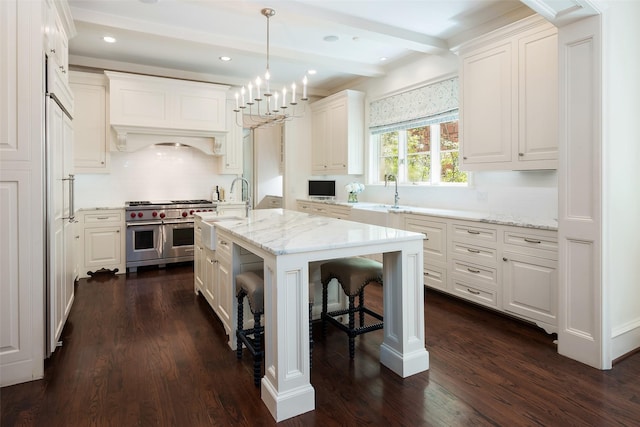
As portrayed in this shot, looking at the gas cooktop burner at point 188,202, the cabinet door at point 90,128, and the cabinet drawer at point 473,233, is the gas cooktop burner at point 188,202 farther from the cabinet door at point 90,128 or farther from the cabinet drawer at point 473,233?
the cabinet drawer at point 473,233

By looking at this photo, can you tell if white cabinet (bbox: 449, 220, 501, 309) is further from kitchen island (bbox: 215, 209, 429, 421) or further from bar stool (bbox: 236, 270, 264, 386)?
bar stool (bbox: 236, 270, 264, 386)

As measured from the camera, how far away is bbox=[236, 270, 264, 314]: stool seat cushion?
225cm

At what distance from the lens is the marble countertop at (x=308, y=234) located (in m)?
2.03

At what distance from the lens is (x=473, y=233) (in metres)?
3.52

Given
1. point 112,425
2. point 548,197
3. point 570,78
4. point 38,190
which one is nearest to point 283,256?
point 112,425

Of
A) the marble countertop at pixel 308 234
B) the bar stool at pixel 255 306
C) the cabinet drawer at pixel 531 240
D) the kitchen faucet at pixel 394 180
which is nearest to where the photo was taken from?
the marble countertop at pixel 308 234

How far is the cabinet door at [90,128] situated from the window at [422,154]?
12.3 feet

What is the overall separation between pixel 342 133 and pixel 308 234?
148 inches

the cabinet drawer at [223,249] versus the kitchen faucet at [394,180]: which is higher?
the kitchen faucet at [394,180]

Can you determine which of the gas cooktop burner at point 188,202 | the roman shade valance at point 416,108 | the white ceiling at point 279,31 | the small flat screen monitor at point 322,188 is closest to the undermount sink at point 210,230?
the white ceiling at point 279,31

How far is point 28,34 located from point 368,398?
2.83 m

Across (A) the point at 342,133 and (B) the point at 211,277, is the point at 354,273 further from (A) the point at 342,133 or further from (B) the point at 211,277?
(A) the point at 342,133

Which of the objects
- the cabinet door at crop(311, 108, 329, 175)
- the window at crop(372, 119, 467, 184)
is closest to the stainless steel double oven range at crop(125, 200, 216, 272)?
the cabinet door at crop(311, 108, 329, 175)

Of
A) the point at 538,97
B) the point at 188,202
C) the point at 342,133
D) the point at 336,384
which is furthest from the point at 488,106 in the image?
the point at 188,202
